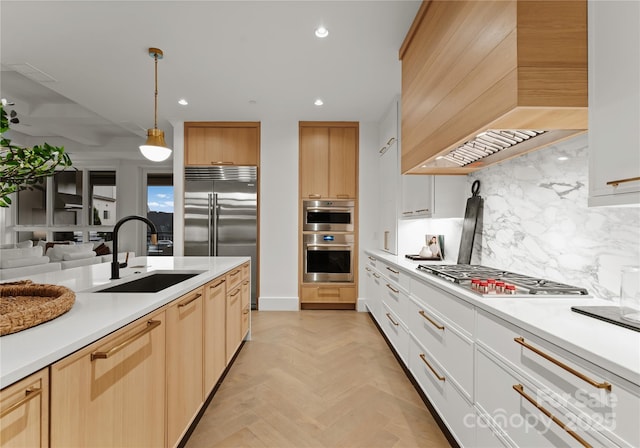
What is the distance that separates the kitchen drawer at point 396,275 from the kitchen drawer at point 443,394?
412 mm

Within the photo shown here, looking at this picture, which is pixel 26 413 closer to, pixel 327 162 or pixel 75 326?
pixel 75 326

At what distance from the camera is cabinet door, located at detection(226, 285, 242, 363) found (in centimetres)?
244

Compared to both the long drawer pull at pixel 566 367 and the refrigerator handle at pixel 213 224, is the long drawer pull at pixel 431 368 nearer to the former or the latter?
the long drawer pull at pixel 566 367

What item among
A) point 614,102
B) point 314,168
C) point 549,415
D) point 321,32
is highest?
point 321,32

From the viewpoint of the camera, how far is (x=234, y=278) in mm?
2631

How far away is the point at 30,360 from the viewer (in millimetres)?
709

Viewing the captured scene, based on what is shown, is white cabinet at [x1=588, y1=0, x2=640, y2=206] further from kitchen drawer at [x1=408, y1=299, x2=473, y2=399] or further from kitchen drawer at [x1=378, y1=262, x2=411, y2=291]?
kitchen drawer at [x1=378, y1=262, x2=411, y2=291]

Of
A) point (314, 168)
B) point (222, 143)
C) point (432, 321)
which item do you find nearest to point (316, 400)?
point (432, 321)

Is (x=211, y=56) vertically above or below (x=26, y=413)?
above

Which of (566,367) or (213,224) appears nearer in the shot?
(566,367)

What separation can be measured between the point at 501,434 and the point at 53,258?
545 centimetres

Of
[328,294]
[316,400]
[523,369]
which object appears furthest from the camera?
[328,294]

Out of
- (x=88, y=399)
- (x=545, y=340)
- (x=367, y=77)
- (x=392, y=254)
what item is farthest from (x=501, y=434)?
(x=367, y=77)

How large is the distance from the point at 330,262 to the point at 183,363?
3076 mm
